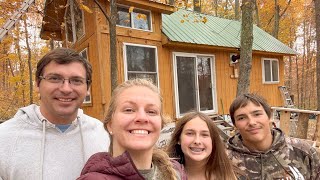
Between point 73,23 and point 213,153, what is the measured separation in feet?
28.3

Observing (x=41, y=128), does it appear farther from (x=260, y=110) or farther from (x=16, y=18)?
(x=16, y=18)

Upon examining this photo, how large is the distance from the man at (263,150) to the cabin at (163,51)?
4.20 meters

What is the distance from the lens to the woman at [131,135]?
1386 mm

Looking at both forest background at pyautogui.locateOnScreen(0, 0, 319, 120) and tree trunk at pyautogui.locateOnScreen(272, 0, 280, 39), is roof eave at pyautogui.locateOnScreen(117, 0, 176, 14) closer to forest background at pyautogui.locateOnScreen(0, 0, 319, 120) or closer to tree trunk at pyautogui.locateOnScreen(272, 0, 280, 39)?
forest background at pyautogui.locateOnScreen(0, 0, 319, 120)

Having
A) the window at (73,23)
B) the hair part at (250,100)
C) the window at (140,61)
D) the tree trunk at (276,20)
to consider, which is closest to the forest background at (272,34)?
the tree trunk at (276,20)

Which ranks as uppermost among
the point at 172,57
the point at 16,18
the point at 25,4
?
the point at 25,4

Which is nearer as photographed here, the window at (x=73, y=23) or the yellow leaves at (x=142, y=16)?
the yellow leaves at (x=142, y=16)

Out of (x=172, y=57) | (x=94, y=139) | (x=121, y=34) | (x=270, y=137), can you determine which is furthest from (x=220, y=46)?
(x=94, y=139)

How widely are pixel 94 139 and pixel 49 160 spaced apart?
0.34 metres

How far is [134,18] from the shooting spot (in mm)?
7863

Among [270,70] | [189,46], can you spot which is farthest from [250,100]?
[270,70]

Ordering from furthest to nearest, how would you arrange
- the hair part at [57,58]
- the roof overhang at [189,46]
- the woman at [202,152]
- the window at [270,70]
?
the window at [270,70]
the roof overhang at [189,46]
the woman at [202,152]
the hair part at [57,58]

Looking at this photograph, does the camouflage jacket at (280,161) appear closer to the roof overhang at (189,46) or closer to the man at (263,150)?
the man at (263,150)

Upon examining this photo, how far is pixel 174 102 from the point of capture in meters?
8.61
